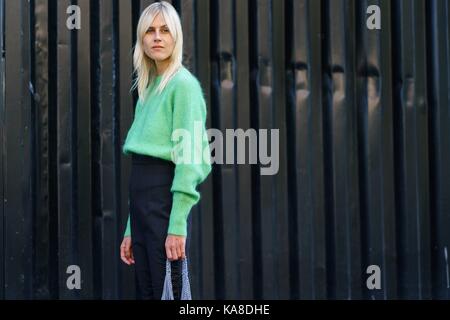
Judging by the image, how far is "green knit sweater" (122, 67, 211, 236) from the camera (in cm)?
306

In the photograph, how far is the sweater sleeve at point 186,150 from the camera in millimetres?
3059

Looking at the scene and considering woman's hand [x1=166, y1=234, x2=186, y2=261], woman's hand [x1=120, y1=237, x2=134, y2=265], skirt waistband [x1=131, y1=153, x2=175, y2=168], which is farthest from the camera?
woman's hand [x1=120, y1=237, x2=134, y2=265]

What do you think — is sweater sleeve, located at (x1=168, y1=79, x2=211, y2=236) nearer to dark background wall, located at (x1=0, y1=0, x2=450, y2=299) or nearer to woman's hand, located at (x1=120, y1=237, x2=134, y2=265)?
woman's hand, located at (x1=120, y1=237, x2=134, y2=265)

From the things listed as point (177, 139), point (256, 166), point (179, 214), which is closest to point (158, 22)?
point (177, 139)

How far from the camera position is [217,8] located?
4934mm

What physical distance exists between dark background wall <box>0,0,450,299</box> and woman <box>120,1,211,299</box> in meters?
1.67

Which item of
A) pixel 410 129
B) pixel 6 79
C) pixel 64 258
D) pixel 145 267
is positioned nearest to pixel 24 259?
pixel 64 258

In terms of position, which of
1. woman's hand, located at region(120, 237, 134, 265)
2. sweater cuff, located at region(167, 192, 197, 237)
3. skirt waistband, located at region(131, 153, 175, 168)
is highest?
skirt waistband, located at region(131, 153, 175, 168)

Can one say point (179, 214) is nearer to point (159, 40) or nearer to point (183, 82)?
point (183, 82)

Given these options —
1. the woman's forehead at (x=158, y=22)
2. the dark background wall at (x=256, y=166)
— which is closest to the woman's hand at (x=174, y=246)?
the woman's forehead at (x=158, y=22)

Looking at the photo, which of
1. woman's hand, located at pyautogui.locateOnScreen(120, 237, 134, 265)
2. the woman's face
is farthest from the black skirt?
the woman's face

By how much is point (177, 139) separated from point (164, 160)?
110mm
